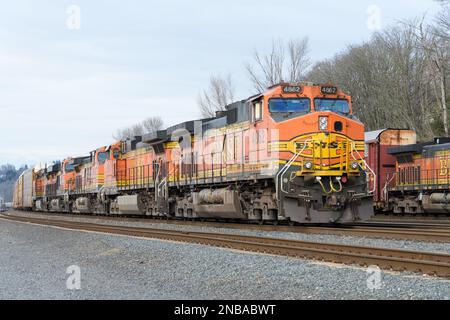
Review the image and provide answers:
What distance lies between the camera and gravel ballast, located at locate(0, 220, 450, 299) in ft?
24.9

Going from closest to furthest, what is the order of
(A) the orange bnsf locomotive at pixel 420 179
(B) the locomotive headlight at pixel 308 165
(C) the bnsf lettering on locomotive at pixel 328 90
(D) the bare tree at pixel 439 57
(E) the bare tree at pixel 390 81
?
(B) the locomotive headlight at pixel 308 165
(C) the bnsf lettering on locomotive at pixel 328 90
(A) the orange bnsf locomotive at pixel 420 179
(D) the bare tree at pixel 439 57
(E) the bare tree at pixel 390 81

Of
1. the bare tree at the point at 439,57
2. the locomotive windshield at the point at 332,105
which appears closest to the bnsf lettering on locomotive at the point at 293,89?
the locomotive windshield at the point at 332,105

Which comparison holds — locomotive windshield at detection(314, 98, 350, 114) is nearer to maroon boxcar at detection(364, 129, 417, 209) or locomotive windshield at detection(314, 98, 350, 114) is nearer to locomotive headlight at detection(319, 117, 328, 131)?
locomotive headlight at detection(319, 117, 328, 131)

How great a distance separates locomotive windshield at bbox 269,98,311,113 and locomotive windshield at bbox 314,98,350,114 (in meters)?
0.25

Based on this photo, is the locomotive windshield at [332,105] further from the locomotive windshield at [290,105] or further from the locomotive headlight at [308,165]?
the locomotive headlight at [308,165]

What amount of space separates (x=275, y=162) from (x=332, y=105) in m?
2.50

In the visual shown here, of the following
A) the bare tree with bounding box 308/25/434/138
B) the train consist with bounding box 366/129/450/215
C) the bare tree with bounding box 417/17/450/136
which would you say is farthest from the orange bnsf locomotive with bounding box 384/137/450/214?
the bare tree with bounding box 308/25/434/138

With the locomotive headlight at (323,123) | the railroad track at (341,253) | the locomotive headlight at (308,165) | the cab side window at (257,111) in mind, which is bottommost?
the railroad track at (341,253)

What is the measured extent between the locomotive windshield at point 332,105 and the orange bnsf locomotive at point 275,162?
0.03 meters

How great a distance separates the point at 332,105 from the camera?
17031mm

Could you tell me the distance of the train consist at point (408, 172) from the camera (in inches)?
1006

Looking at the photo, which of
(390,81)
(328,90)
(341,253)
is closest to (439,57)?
(390,81)

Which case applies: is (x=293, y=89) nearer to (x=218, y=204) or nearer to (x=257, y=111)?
(x=257, y=111)

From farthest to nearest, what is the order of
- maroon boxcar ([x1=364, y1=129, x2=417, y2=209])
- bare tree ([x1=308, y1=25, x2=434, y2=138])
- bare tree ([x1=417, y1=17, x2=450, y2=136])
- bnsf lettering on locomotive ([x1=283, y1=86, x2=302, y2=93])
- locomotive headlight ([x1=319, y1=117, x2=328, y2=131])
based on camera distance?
bare tree ([x1=308, y1=25, x2=434, y2=138]) → bare tree ([x1=417, y1=17, x2=450, y2=136]) → maroon boxcar ([x1=364, y1=129, x2=417, y2=209]) → bnsf lettering on locomotive ([x1=283, y1=86, x2=302, y2=93]) → locomotive headlight ([x1=319, y1=117, x2=328, y2=131])
